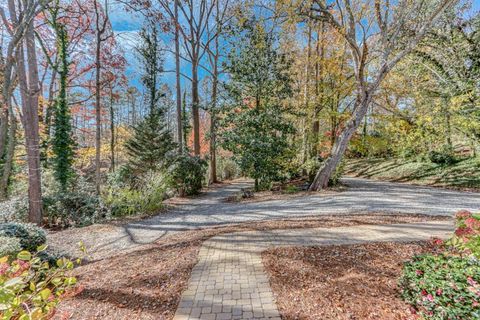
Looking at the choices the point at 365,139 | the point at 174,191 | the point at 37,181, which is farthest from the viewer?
the point at 365,139

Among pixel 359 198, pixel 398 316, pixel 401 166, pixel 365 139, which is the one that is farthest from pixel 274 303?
pixel 401 166

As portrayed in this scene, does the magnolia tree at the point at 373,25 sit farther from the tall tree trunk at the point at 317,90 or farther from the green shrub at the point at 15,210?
the green shrub at the point at 15,210

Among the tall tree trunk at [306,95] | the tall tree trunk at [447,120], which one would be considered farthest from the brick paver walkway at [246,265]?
the tall tree trunk at [447,120]

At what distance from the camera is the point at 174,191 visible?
35.4 ft

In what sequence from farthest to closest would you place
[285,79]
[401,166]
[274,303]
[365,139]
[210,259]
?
[401,166]
[365,139]
[285,79]
[210,259]
[274,303]

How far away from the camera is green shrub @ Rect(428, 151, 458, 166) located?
40.3ft

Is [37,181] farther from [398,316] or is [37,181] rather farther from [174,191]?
[398,316]

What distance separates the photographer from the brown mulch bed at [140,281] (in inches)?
98.3

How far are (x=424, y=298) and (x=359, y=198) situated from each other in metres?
5.87

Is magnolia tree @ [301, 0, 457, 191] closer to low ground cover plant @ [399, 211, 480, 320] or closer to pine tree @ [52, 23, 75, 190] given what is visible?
low ground cover plant @ [399, 211, 480, 320]

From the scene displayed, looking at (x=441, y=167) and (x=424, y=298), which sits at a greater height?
(x=441, y=167)

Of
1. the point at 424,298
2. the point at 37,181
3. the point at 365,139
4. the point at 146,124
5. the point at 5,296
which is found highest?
the point at 146,124

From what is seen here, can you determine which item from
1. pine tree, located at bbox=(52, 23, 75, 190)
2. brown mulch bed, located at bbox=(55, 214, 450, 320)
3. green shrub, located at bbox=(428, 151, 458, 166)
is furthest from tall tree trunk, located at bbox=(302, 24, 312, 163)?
pine tree, located at bbox=(52, 23, 75, 190)

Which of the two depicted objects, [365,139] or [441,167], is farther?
[365,139]
